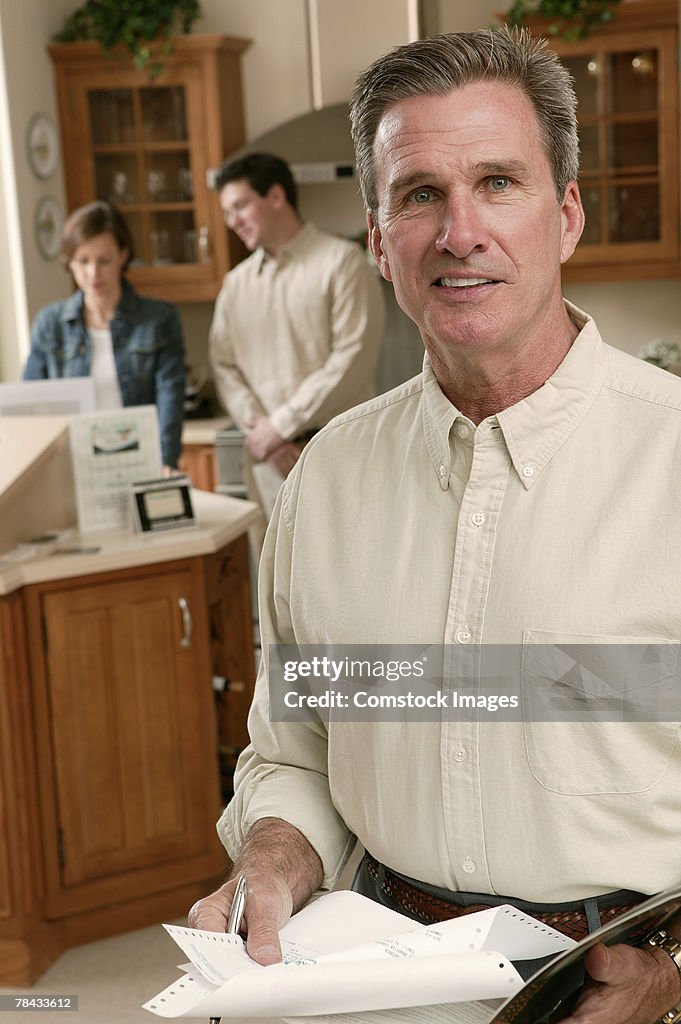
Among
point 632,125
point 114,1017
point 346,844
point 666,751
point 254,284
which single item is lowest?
point 114,1017

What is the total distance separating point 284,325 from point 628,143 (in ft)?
5.12

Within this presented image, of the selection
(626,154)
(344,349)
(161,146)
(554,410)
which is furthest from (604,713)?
(161,146)

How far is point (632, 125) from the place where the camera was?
4.59 metres

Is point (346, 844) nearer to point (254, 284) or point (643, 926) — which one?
point (643, 926)

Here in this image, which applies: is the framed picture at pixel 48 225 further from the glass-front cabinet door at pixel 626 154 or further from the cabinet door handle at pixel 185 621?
the cabinet door handle at pixel 185 621

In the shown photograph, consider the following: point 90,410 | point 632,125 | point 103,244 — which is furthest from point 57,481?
point 632,125

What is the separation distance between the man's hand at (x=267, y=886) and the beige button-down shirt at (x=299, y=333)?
2955 millimetres

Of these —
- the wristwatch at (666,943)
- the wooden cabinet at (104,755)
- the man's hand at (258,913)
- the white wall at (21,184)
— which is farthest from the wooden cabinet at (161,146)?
the wristwatch at (666,943)

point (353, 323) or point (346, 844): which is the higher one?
point (353, 323)

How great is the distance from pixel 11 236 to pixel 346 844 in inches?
150

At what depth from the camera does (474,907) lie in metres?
1.01

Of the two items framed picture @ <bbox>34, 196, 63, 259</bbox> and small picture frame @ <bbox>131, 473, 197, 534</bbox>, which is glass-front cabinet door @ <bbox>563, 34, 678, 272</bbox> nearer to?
framed picture @ <bbox>34, 196, 63, 259</bbox>

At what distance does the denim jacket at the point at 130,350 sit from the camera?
3.61 meters

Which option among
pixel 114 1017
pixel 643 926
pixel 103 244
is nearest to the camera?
pixel 643 926
